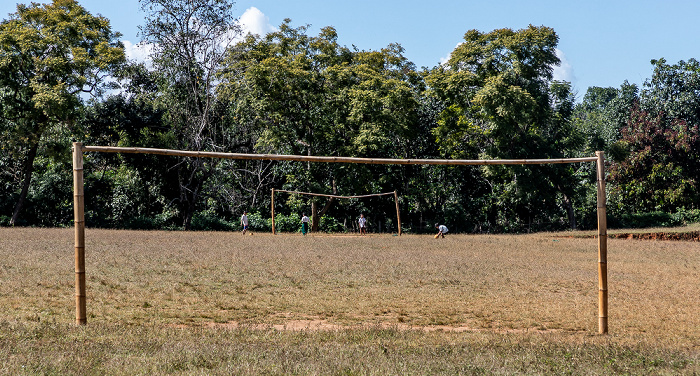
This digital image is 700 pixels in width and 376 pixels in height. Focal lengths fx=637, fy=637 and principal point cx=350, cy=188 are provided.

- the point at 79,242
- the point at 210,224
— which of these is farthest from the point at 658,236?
the point at 79,242

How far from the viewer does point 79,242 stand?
9.27 meters

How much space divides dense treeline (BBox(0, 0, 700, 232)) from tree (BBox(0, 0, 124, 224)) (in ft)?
0.39

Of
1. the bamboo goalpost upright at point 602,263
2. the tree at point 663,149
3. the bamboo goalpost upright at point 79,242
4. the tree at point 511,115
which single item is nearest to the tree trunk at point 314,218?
the tree at point 511,115

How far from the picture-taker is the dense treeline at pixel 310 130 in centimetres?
3706

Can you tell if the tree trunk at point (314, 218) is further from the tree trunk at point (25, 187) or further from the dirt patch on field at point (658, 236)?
the tree trunk at point (25, 187)

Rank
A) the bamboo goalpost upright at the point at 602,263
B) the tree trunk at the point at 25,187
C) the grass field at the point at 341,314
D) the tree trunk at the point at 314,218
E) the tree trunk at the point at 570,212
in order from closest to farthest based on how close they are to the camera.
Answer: the grass field at the point at 341,314
the bamboo goalpost upright at the point at 602,263
the tree trunk at the point at 25,187
the tree trunk at the point at 314,218
the tree trunk at the point at 570,212

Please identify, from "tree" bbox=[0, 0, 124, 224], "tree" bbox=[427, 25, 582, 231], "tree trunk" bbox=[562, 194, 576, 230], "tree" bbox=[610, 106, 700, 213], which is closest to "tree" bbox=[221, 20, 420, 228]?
"tree" bbox=[427, 25, 582, 231]

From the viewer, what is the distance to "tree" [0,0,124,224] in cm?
3506

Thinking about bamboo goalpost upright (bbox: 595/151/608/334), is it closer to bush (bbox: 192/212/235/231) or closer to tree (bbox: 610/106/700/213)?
bush (bbox: 192/212/235/231)

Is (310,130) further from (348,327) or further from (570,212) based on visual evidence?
(348,327)

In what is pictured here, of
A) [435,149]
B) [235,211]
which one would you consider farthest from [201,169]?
[435,149]

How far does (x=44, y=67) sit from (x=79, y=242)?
3051cm

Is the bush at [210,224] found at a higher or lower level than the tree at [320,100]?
lower

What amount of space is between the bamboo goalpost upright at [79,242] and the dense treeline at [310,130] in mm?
28126
